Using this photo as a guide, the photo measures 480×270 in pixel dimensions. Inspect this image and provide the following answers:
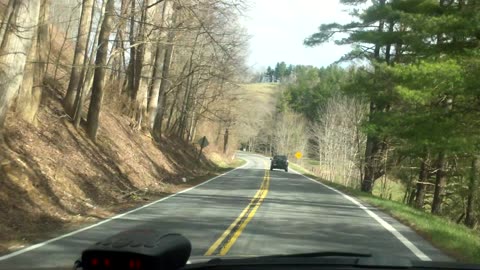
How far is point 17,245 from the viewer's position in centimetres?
993

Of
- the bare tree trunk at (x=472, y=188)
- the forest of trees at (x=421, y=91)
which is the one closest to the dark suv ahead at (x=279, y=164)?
the forest of trees at (x=421, y=91)

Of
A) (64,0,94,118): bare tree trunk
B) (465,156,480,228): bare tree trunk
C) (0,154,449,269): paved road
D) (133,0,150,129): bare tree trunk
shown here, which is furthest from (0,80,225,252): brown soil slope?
(465,156,480,228): bare tree trunk

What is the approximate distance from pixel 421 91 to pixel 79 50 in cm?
1383

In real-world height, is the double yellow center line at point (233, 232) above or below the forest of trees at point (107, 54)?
below

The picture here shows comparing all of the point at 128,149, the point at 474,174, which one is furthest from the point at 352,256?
the point at 128,149

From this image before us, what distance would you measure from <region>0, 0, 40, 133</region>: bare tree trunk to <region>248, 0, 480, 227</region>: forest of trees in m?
11.6

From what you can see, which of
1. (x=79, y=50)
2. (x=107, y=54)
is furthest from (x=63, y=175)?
(x=107, y=54)

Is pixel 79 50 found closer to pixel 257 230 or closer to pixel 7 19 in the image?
pixel 7 19

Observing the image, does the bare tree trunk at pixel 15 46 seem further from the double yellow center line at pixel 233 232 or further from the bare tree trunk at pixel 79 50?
the bare tree trunk at pixel 79 50

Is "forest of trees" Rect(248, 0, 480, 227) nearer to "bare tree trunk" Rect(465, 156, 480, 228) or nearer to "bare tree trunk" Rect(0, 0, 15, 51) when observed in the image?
"bare tree trunk" Rect(465, 156, 480, 228)

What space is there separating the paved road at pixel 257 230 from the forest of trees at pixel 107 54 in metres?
5.23

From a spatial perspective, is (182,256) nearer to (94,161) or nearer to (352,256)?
(352,256)

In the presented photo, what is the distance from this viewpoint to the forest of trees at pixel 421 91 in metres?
17.1

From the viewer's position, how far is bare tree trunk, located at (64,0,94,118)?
22955mm
